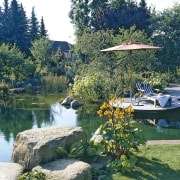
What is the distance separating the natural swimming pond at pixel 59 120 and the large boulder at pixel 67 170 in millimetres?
1551

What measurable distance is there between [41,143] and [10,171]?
599 millimetres

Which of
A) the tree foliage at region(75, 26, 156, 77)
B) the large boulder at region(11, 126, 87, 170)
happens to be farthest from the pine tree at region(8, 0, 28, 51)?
the large boulder at region(11, 126, 87, 170)

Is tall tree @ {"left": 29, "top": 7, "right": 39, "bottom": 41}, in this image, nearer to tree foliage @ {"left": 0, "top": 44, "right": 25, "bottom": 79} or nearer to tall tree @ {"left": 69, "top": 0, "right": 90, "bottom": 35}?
tall tree @ {"left": 69, "top": 0, "right": 90, "bottom": 35}

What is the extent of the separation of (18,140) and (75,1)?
2388 cm

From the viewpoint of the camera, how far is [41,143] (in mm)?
3574

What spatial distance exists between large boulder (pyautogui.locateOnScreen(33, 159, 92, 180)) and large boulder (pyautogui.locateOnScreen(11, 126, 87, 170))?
0.17 metres

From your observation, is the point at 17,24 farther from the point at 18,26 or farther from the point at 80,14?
the point at 80,14

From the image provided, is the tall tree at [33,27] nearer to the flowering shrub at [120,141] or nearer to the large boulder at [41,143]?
the large boulder at [41,143]

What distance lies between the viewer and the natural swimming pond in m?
5.78

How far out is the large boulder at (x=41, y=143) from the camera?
3555 mm

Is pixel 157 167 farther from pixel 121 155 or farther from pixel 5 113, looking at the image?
pixel 5 113

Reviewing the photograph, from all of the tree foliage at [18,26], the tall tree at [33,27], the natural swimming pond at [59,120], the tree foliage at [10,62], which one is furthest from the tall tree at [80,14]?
the natural swimming pond at [59,120]

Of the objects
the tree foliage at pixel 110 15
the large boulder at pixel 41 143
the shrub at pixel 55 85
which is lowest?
the large boulder at pixel 41 143

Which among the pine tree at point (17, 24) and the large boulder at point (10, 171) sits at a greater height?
the pine tree at point (17, 24)
